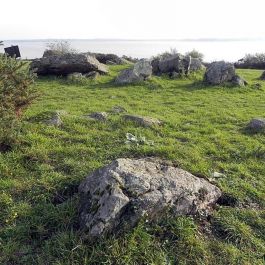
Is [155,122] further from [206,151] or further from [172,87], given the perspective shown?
[172,87]

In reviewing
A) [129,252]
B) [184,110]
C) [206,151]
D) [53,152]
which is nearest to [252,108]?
[184,110]

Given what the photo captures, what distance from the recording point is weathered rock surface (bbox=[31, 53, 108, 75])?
61.4 ft

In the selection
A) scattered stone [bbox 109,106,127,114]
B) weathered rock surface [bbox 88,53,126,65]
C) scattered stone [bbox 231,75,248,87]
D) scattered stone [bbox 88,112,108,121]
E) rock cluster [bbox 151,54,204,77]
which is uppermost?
scattered stone [bbox 88,112,108,121]

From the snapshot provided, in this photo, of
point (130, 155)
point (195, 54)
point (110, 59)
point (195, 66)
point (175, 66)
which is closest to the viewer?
point (130, 155)

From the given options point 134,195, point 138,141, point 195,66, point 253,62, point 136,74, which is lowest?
point 253,62

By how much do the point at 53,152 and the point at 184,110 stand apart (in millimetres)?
6407

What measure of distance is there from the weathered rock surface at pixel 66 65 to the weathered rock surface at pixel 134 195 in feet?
44.6

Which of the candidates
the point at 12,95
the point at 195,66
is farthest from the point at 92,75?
the point at 12,95

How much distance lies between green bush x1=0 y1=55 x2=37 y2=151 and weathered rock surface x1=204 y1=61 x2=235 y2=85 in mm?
10953

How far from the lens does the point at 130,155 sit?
24.8 ft

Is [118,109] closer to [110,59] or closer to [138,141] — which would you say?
[138,141]

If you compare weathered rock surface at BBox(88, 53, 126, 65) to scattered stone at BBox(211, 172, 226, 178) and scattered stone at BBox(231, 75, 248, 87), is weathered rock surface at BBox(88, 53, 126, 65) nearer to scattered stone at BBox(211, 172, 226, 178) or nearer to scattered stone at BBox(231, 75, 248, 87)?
scattered stone at BBox(231, 75, 248, 87)

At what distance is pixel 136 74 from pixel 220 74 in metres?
4.12

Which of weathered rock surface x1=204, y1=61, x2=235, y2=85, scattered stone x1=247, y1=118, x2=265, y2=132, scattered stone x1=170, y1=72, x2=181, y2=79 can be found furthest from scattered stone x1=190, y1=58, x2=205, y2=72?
scattered stone x1=247, y1=118, x2=265, y2=132
